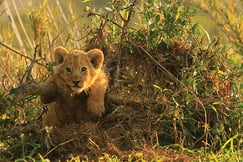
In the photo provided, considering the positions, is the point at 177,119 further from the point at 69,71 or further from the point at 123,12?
the point at 123,12

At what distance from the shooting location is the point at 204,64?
5.27m

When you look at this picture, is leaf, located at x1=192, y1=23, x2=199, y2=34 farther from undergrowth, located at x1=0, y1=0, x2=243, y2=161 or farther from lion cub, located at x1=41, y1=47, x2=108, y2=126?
lion cub, located at x1=41, y1=47, x2=108, y2=126

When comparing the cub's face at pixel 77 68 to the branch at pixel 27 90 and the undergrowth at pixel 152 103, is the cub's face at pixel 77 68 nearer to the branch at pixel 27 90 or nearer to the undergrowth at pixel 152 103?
the branch at pixel 27 90

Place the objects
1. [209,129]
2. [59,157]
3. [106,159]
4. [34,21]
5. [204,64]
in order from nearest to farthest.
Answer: [106,159]
[59,157]
[209,129]
[204,64]
[34,21]

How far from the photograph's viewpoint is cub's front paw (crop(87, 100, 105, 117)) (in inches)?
193

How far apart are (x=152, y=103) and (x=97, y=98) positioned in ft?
2.13

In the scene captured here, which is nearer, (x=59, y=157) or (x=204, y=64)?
(x=59, y=157)

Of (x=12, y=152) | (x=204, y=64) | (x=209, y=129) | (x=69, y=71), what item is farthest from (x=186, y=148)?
(x=12, y=152)

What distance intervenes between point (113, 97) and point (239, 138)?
147 cm

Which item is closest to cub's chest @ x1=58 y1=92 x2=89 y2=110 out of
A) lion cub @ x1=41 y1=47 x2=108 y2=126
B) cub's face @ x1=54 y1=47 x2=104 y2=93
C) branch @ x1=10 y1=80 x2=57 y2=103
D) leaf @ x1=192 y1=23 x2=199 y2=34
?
lion cub @ x1=41 y1=47 x2=108 y2=126

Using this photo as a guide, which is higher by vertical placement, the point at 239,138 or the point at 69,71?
the point at 69,71

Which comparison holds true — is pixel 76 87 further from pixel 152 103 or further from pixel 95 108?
pixel 152 103

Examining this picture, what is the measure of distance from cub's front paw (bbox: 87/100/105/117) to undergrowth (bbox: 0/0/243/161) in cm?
15

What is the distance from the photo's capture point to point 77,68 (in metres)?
4.64
